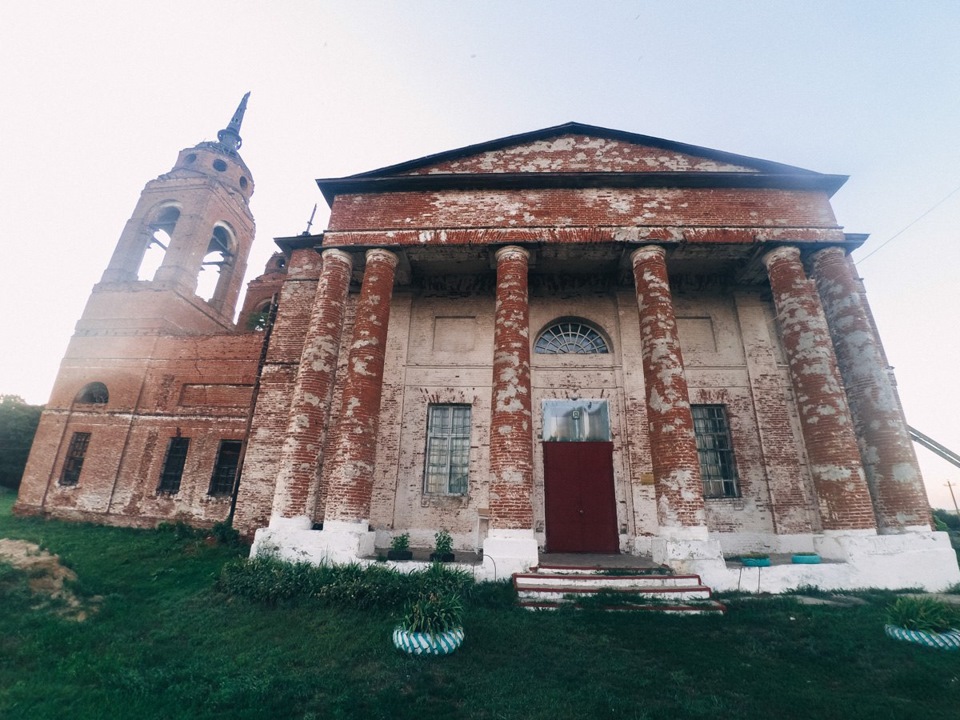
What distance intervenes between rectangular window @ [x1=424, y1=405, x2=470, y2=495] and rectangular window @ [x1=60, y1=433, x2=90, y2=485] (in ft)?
41.9

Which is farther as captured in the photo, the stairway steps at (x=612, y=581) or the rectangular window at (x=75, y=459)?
the rectangular window at (x=75, y=459)

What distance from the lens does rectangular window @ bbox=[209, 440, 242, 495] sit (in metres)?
14.0

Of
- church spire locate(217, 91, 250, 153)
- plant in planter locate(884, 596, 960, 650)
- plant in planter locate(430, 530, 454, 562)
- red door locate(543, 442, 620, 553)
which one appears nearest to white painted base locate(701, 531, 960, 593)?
plant in planter locate(884, 596, 960, 650)

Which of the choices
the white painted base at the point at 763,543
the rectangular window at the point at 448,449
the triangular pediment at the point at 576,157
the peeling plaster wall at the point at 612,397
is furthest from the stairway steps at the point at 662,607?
the triangular pediment at the point at 576,157

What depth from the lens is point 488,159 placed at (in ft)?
39.5

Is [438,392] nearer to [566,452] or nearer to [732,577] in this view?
[566,452]

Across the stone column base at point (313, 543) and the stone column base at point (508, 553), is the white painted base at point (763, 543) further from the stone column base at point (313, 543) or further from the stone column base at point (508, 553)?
the stone column base at point (313, 543)

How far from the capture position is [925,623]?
18.7 ft

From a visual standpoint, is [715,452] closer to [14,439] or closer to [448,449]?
[448,449]

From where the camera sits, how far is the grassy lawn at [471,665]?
439 cm

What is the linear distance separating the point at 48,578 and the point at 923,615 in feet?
44.2

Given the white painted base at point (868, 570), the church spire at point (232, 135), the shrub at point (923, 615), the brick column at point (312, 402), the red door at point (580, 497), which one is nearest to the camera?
the shrub at point (923, 615)

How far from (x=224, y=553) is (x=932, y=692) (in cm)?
1205

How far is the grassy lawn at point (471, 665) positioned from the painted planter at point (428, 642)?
132 millimetres
